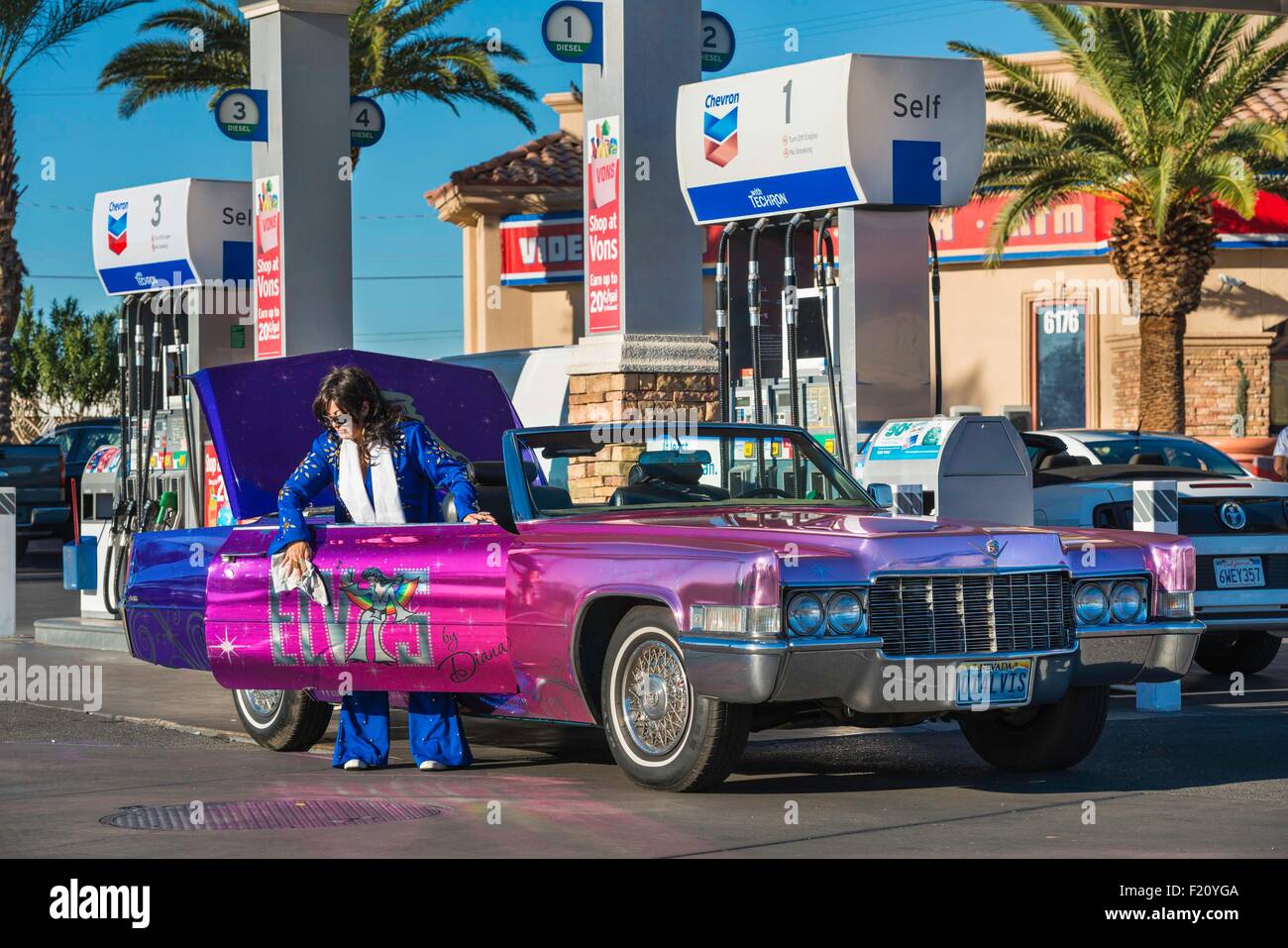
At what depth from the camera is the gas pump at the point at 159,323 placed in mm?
16672

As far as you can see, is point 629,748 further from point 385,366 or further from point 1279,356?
point 1279,356

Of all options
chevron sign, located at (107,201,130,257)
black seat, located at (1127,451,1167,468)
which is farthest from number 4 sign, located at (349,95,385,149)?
black seat, located at (1127,451,1167,468)

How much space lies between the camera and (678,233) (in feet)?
58.7

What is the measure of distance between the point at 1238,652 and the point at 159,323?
9777 mm

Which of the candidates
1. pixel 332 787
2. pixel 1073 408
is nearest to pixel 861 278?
pixel 332 787

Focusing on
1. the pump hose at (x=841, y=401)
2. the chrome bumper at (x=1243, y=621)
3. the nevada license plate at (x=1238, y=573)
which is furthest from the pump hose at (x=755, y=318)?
the chrome bumper at (x=1243, y=621)

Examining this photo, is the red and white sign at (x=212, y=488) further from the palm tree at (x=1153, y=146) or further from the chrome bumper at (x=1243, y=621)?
the palm tree at (x=1153, y=146)

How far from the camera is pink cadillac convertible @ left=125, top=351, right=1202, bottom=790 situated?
7691 millimetres

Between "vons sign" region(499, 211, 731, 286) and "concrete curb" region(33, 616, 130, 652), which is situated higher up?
"vons sign" region(499, 211, 731, 286)

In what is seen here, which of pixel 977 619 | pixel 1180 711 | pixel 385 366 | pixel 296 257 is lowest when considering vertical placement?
pixel 1180 711

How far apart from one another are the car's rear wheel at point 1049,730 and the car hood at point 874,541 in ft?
2.06

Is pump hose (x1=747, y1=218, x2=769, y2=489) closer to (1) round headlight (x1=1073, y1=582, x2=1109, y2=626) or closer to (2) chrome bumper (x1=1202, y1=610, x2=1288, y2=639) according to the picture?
(2) chrome bumper (x1=1202, y1=610, x2=1288, y2=639)

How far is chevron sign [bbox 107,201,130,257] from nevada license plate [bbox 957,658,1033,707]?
13.0 m
